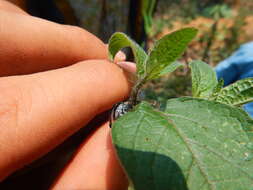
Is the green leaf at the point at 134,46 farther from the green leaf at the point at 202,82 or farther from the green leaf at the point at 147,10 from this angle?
the green leaf at the point at 147,10

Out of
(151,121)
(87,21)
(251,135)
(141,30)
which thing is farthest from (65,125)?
(141,30)

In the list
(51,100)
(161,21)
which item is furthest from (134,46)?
(161,21)

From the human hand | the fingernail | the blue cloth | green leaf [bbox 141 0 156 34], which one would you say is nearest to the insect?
the human hand

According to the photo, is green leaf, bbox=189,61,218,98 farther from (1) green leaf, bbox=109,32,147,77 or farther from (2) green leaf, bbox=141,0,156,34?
(2) green leaf, bbox=141,0,156,34

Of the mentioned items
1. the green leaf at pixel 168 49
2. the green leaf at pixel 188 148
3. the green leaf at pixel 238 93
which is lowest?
the green leaf at pixel 188 148

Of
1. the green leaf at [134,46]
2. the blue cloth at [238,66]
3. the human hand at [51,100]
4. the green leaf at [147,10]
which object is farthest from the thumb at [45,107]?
the blue cloth at [238,66]

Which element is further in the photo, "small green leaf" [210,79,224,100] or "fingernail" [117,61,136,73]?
"fingernail" [117,61,136,73]

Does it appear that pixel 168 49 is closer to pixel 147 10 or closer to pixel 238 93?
pixel 238 93
